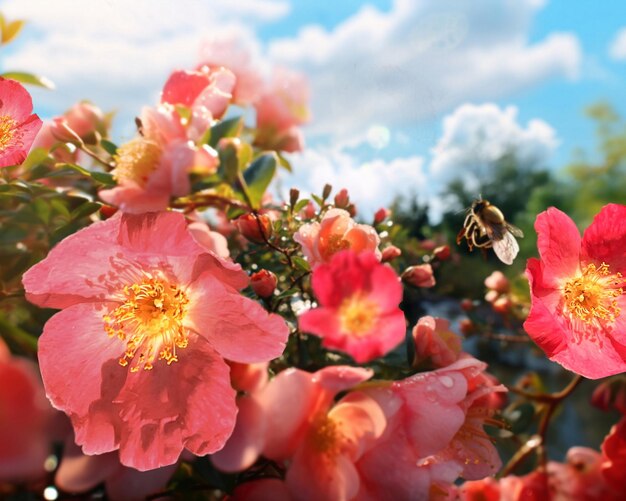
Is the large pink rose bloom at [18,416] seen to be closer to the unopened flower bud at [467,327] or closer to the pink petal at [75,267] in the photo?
the pink petal at [75,267]

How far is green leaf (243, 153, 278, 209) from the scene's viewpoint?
1.00 feet

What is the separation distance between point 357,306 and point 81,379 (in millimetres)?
130

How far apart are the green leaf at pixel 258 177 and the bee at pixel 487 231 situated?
0.10 metres

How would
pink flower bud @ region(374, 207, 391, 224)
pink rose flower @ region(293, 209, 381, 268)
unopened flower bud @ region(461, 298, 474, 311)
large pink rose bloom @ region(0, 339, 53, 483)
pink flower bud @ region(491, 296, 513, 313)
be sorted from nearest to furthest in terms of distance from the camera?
large pink rose bloom @ region(0, 339, 53, 483) < pink rose flower @ region(293, 209, 381, 268) < pink flower bud @ region(374, 207, 391, 224) < pink flower bud @ region(491, 296, 513, 313) < unopened flower bud @ region(461, 298, 474, 311)

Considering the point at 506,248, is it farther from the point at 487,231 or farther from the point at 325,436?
the point at 325,436

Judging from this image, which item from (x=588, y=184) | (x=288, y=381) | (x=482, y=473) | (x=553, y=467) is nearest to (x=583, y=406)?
(x=553, y=467)

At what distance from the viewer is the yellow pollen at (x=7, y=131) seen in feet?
0.81

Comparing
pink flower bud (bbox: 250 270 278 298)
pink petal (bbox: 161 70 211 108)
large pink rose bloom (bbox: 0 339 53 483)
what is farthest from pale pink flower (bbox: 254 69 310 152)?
large pink rose bloom (bbox: 0 339 53 483)

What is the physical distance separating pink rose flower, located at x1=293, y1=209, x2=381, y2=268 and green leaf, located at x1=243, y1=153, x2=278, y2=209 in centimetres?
6

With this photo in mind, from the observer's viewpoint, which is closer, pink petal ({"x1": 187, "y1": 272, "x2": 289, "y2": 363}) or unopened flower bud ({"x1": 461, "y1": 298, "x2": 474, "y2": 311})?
pink petal ({"x1": 187, "y1": 272, "x2": 289, "y2": 363})

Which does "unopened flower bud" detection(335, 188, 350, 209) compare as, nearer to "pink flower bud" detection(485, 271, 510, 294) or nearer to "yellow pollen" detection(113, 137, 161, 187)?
"yellow pollen" detection(113, 137, 161, 187)

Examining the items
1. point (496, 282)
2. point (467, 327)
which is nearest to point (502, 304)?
point (496, 282)

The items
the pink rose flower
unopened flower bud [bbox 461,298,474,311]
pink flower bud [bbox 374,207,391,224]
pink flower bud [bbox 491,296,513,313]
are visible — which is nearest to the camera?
the pink rose flower

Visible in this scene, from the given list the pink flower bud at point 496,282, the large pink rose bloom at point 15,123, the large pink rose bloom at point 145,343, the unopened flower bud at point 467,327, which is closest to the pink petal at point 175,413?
the large pink rose bloom at point 145,343
